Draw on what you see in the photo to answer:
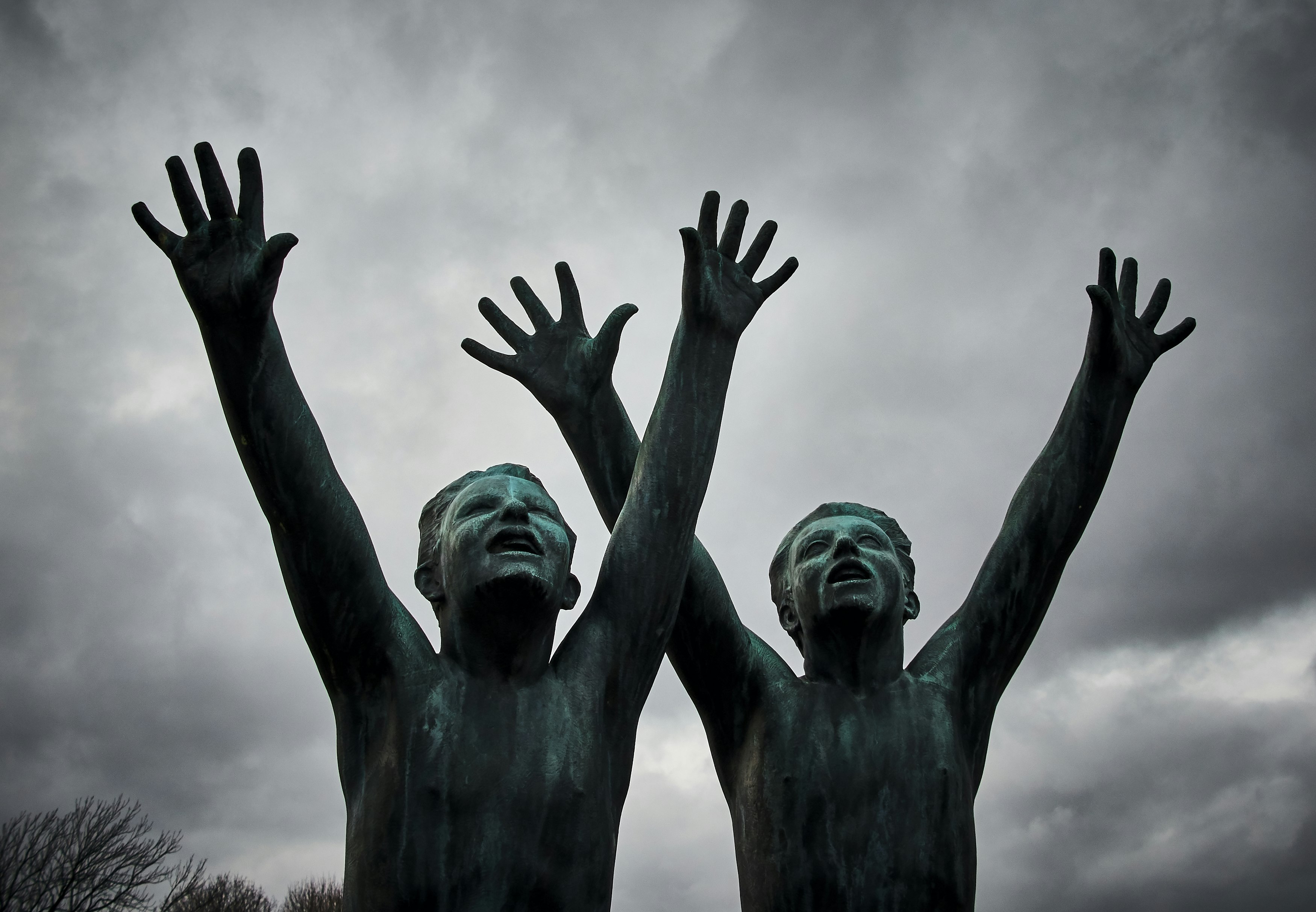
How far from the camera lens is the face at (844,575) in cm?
523

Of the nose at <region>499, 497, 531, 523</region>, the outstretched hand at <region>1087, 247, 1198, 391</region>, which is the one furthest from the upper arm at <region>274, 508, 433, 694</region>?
the outstretched hand at <region>1087, 247, 1198, 391</region>

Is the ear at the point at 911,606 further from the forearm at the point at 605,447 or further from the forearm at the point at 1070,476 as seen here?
the forearm at the point at 605,447

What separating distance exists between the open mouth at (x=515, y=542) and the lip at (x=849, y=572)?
1459 millimetres

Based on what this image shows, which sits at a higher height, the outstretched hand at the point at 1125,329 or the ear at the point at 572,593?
the outstretched hand at the point at 1125,329

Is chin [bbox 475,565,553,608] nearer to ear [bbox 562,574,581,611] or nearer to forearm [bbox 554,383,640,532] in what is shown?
ear [bbox 562,574,581,611]

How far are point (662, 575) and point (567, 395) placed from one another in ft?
4.25

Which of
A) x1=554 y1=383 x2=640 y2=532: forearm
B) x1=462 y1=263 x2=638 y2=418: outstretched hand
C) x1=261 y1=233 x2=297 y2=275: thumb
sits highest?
x1=462 y1=263 x2=638 y2=418: outstretched hand

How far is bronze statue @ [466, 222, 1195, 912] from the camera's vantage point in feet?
15.7

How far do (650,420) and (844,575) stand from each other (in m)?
1.15

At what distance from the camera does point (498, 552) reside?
4566 mm

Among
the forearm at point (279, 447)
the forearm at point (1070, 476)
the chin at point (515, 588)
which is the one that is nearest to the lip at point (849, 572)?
the forearm at point (1070, 476)

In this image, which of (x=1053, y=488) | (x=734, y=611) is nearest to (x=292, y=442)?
(x=734, y=611)

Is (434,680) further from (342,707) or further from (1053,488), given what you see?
(1053,488)

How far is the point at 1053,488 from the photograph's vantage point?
5531 millimetres
